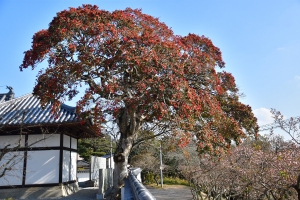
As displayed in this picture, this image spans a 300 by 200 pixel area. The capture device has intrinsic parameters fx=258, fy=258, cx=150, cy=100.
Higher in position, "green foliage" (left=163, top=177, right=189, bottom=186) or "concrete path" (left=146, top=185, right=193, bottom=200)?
"green foliage" (left=163, top=177, right=189, bottom=186)

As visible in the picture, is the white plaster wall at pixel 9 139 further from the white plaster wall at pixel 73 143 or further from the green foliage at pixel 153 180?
the green foliage at pixel 153 180

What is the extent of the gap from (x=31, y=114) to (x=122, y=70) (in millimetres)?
5540

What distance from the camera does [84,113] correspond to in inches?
342

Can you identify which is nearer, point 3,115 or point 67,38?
point 67,38

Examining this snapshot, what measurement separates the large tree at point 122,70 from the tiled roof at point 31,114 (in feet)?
7.29

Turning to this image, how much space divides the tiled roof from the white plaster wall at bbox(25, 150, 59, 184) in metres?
1.47

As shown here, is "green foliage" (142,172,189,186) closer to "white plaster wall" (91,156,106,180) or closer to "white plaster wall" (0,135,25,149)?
"white plaster wall" (91,156,106,180)

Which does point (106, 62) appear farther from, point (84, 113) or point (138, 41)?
point (84, 113)

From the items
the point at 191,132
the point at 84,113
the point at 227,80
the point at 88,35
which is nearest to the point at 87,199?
the point at 84,113

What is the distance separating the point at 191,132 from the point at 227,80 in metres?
3.68

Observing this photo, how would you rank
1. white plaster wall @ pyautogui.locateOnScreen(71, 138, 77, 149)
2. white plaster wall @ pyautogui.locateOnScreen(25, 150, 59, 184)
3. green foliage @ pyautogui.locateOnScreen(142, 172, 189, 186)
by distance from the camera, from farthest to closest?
green foliage @ pyautogui.locateOnScreen(142, 172, 189, 186), white plaster wall @ pyautogui.locateOnScreen(71, 138, 77, 149), white plaster wall @ pyautogui.locateOnScreen(25, 150, 59, 184)

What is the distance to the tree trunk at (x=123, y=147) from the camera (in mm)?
9062

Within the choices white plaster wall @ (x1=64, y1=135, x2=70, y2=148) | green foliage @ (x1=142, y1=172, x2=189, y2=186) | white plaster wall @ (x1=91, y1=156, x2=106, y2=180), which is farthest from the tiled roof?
green foliage @ (x1=142, y1=172, x2=189, y2=186)

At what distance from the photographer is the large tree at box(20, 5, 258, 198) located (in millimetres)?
8094
